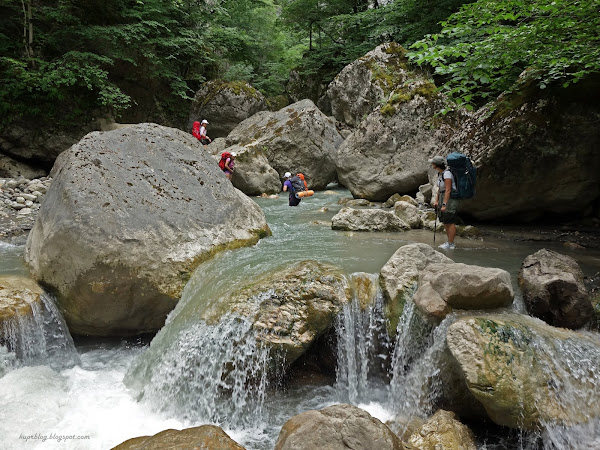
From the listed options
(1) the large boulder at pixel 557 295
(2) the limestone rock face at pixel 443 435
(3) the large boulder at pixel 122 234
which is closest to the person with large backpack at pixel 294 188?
(3) the large boulder at pixel 122 234

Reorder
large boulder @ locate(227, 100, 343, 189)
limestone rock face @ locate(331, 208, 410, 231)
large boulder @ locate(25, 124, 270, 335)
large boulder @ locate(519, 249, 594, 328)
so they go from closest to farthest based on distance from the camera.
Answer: large boulder @ locate(519, 249, 594, 328), large boulder @ locate(25, 124, 270, 335), limestone rock face @ locate(331, 208, 410, 231), large boulder @ locate(227, 100, 343, 189)

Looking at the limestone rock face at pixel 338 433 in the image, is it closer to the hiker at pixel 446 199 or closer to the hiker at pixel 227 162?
the hiker at pixel 446 199

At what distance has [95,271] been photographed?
547cm

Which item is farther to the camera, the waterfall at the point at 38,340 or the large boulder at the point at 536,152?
the large boulder at the point at 536,152

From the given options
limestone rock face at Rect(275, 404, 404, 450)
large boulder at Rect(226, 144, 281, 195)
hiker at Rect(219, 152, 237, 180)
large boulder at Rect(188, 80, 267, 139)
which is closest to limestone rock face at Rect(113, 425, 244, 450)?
limestone rock face at Rect(275, 404, 404, 450)

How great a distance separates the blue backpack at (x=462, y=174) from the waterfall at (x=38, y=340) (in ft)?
21.8

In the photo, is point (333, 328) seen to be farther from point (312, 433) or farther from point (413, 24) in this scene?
point (413, 24)

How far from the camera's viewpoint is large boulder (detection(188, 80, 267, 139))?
2097 cm

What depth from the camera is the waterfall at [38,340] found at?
509 centimetres

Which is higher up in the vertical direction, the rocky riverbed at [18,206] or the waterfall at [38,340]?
the rocky riverbed at [18,206]

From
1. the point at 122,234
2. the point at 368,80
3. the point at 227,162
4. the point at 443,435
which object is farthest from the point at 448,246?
the point at 368,80

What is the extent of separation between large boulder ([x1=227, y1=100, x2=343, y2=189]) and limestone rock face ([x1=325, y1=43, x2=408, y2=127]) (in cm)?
245

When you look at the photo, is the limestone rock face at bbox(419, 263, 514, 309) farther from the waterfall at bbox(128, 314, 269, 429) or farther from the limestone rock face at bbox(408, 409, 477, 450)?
the waterfall at bbox(128, 314, 269, 429)

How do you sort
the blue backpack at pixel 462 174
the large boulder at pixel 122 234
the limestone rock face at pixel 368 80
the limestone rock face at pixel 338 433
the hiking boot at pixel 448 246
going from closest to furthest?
the limestone rock face at pixel 338 433 → the large boulder at pixel 122 234 → the blue backpack at pixel 462 174 → the hiking boot at pixel 448 246 → the limestone rock face at pixel 368 80
